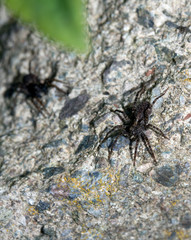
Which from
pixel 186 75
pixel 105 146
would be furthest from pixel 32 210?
pixel 186 75

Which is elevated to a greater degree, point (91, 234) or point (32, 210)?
point (32, 210)

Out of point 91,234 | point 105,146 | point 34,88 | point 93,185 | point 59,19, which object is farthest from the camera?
point 34,88

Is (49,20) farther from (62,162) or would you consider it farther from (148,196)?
(148,196)

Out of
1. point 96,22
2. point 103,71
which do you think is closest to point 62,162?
point 103,71

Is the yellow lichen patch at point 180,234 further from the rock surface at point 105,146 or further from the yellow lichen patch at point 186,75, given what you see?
the yellow lichen patch at point 186,75

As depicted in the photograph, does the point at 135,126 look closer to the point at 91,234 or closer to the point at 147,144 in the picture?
the point at 147,144

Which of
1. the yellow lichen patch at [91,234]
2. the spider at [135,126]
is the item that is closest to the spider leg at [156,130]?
the spider at [135,126]

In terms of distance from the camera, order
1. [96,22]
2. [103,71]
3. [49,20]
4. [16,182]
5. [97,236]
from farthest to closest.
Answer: [96,22]
[103,71]
[16,182]
[97,236]
[49,20]

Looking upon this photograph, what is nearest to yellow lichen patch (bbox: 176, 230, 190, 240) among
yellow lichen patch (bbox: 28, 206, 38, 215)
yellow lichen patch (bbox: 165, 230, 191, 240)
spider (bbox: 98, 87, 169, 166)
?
yellow lichen patch (bbox: 165, 230, 191, 240)
